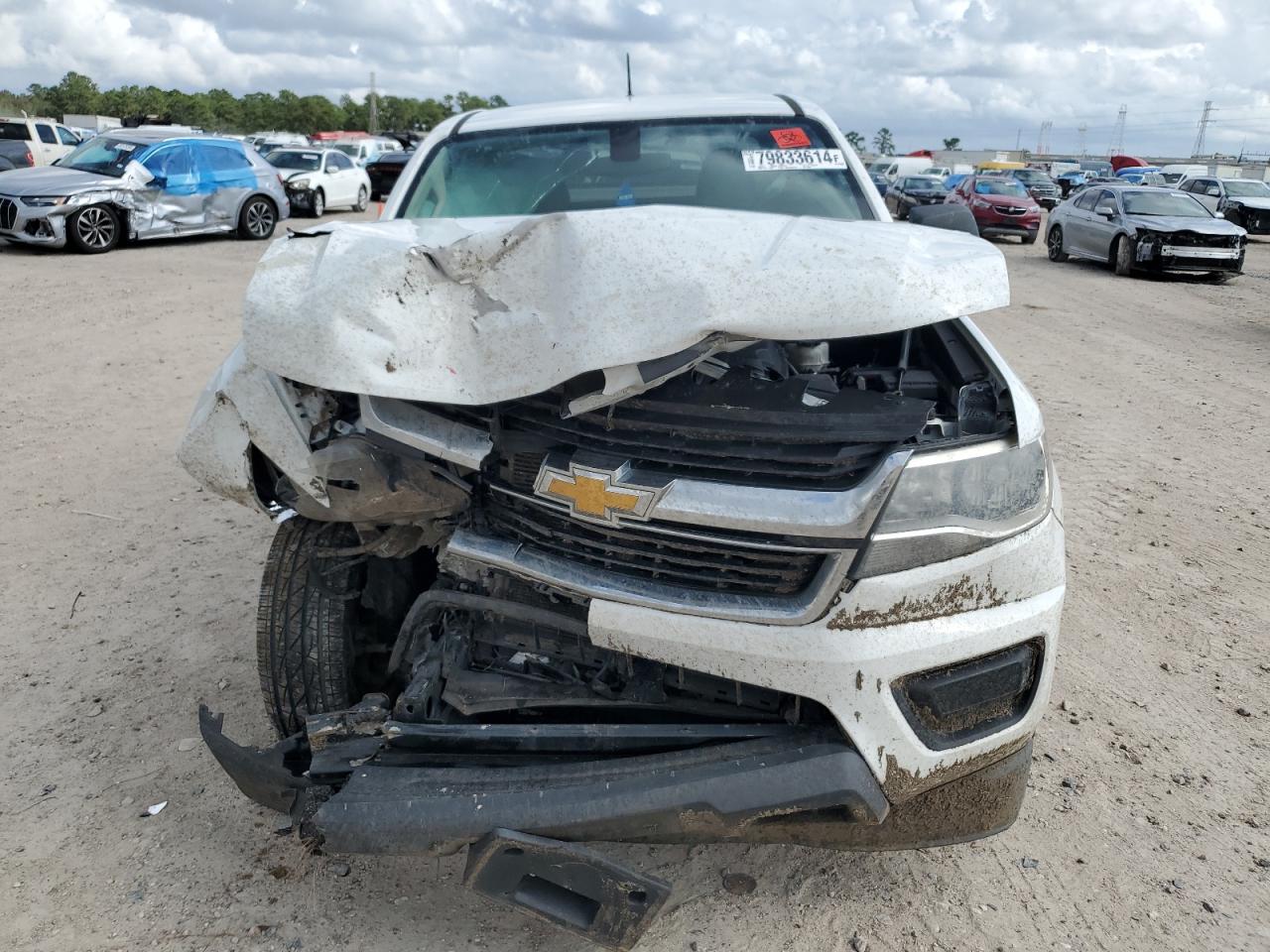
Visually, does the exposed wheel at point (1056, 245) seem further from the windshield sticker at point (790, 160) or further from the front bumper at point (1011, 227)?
the windshield sticker at point (790, 160)

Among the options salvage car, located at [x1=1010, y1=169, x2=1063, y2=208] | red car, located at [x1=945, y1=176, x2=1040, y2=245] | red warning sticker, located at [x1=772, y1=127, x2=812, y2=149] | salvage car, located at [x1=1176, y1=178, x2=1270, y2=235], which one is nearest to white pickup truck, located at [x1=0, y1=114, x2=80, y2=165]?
red car, located at [x1=945, y1=176, x2=1040, y2=245]

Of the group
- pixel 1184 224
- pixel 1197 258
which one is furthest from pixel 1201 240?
pixel 1184 224

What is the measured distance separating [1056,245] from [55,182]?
16.1 m

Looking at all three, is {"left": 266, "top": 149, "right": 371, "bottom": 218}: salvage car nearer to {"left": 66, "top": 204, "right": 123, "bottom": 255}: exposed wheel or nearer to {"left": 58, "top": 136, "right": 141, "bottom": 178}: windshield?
{"left": 58, "top": 136, "right": 141, "bottom": 178}: windshield

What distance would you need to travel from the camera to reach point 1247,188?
23.2 metres

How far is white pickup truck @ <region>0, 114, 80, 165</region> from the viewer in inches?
806

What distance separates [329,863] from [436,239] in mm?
1661

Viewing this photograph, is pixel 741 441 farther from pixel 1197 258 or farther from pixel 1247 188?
pixel 1247 188

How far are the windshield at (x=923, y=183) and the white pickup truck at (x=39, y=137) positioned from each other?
72.2ft

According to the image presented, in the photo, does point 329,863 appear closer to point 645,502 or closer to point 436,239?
point 645,502

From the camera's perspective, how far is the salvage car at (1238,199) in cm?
2216

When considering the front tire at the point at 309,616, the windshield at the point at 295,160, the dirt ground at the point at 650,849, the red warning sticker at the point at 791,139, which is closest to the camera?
the dirt ground at the point at 650,849

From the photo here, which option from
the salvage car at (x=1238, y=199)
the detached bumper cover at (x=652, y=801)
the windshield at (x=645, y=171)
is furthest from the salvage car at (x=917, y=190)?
the detached bumper cover at (x=652, y=801)

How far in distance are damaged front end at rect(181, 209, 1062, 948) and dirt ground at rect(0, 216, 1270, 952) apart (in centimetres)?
36
